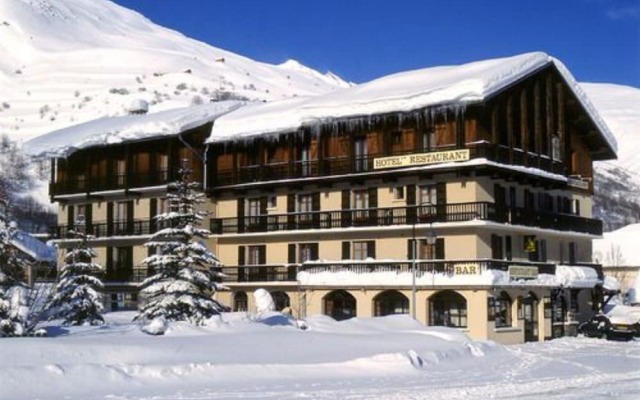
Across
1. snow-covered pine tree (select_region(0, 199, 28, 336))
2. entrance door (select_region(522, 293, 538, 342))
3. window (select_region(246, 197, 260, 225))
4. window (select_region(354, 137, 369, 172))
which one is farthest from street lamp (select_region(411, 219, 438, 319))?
snow-covered pine tree (select_region(0, 199, 28, 336))

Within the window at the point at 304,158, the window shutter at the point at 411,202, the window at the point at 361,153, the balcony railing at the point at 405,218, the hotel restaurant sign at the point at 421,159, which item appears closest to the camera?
the hotel restaurant sign at the point at 421,159

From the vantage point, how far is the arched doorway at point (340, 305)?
2030 inches

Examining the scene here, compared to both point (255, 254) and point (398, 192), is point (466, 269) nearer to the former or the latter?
point (398, 192)

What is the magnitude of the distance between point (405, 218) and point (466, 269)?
4734 millimetres

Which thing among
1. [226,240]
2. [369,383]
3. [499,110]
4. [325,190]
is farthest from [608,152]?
[369,383]

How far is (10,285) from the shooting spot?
28.4 metres

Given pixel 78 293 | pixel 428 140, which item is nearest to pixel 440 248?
pixel 428 140

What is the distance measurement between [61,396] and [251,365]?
5835 millimetres

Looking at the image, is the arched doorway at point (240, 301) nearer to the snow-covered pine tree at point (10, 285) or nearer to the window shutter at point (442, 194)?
the window shutter at point (442, 194)

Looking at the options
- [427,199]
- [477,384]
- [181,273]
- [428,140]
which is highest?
[428,140]

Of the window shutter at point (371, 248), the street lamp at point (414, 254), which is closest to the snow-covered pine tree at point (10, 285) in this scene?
the street lamp at point (414, 254)

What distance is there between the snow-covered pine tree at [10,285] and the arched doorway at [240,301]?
26638 mm

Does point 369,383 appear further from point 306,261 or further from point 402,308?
point 306,261

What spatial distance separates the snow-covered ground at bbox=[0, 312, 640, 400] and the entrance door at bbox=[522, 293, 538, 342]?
13.6 meters
